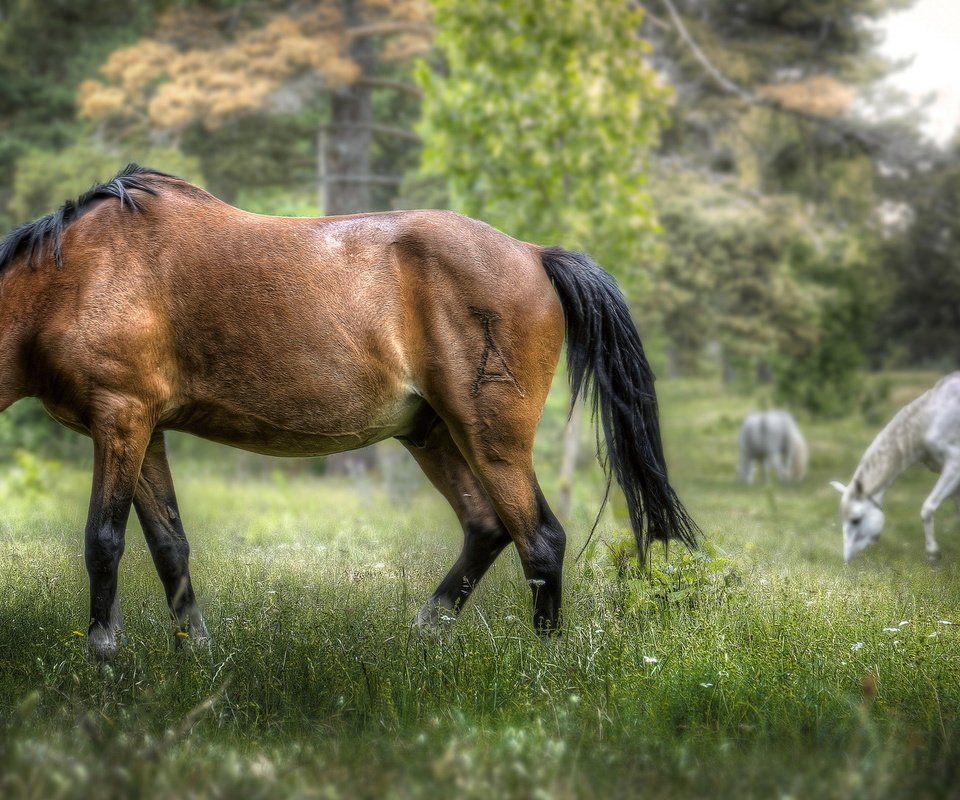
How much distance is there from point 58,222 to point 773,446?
1352 centimetres

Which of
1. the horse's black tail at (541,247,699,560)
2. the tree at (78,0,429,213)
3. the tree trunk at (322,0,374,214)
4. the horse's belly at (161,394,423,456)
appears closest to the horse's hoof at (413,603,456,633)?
the horse's belly at (161,394,423,456)

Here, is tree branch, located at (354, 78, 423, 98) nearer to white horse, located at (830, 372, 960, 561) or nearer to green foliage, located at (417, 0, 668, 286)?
green foliage, located at (417, 0, 668, 286)

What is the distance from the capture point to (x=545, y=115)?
372 inches

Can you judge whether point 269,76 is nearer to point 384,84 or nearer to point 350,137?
point 350,137

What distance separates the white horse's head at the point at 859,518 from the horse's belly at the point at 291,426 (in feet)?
15.7

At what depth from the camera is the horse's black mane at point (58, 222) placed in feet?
13.5

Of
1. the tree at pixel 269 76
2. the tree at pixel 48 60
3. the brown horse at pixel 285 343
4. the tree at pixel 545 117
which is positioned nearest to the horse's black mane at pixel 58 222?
the brown horse at pixel 285 343

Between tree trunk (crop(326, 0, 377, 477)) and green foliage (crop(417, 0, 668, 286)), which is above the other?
green foliage (crop(417, 0, 668, 286))

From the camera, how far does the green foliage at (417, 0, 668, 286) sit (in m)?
9.47

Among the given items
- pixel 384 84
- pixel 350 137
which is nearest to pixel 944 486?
pixel 384 84

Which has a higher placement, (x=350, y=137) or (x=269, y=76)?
(x=269, y=76)

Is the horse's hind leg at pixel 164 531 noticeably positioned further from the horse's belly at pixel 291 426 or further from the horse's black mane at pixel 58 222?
the horse's black mane at pixel 58 222

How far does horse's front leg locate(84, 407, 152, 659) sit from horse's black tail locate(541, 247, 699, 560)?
Result: 185 centimetres

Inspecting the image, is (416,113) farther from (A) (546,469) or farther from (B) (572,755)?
(B) (572,755)
